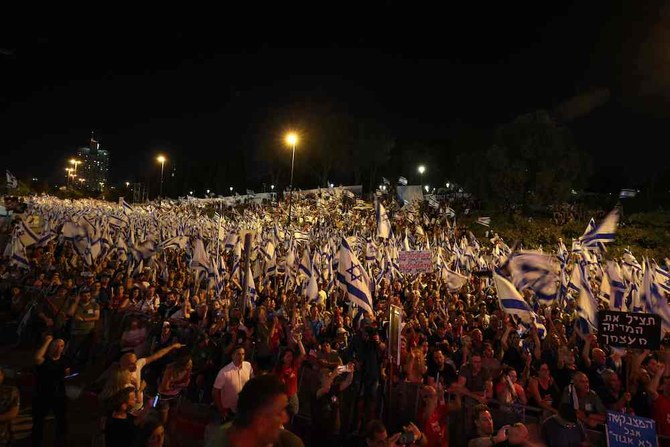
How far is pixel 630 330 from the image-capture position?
20.2 ft

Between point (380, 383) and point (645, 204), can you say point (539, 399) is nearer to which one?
point (380, 383)

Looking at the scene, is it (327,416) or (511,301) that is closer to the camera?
(327,416)

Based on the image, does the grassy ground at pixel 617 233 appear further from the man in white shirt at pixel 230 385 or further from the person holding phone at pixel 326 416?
the man in white shirt at pixel 230 385

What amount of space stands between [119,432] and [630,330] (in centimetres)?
604

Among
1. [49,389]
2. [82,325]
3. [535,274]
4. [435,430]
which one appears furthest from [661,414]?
[82,325]

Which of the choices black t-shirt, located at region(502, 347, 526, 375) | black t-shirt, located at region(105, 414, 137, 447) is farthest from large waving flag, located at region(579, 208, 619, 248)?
black t-shirt, located at region(105, 414, 137, 447)

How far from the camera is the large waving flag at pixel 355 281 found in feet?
28.4

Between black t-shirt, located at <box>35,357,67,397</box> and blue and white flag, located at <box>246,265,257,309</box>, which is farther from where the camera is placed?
blue and white flag, located at <box>246,265,257,309</box>

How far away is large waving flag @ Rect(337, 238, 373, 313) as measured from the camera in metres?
8.66

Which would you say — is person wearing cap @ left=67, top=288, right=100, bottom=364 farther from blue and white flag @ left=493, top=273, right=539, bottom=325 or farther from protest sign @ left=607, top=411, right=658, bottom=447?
protest sign @ left=607, top=411, right=658, bottom=447

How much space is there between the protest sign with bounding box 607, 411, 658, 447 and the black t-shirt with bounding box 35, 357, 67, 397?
19.9 ft

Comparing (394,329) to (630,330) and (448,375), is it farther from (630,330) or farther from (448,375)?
(630,330)

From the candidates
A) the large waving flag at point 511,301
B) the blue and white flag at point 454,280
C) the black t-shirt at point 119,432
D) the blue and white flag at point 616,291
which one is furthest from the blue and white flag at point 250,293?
the blue and white flag at point 616,291

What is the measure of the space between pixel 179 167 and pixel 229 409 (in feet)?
328
